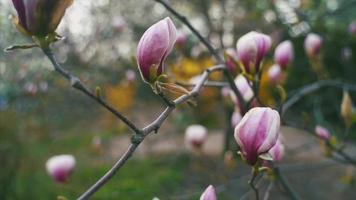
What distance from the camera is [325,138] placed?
1225mm

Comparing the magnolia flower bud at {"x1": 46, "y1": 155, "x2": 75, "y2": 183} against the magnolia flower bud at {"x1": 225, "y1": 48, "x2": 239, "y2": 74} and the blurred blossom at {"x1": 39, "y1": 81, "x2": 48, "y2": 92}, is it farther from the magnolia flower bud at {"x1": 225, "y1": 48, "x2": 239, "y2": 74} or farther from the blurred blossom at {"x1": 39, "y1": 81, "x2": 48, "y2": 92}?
the blurred blossom at {"x1": 39, "y1": 81, "x2": 48, "y2": 92}

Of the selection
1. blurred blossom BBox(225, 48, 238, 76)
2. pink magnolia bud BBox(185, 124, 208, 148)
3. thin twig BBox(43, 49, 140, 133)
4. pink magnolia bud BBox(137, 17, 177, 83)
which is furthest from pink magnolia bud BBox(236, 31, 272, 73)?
pink magnolia bud BBox(185, 124, 208, 148)

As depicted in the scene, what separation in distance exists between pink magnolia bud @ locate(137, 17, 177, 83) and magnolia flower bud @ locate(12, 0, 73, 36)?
0.40 ft

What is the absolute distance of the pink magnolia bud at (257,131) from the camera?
0.64 m

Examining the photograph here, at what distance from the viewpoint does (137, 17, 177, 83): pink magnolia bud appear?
2.13 feet

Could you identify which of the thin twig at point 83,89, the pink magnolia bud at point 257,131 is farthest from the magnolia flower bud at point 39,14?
the pink magnolia bud at point 257,131

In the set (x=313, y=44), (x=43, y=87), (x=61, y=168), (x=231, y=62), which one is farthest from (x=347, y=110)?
(x=43, y=87)

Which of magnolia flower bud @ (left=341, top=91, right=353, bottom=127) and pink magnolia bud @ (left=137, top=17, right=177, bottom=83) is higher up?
pink magnolia bud @ (left=137, top=17, right=177, bottom=83)

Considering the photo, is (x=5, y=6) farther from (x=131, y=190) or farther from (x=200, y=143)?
(x=200, y=143)

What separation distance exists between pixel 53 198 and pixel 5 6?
1.71m

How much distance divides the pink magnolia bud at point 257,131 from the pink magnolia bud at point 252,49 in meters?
0.24

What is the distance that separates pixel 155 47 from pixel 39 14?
17 cm

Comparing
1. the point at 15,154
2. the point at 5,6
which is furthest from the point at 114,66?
the point at 15,154

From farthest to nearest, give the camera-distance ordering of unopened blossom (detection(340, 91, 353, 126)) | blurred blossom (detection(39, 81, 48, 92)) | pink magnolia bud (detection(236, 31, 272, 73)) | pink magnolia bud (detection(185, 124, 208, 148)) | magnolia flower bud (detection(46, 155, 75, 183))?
blurred blossom (detection(39, 81, 48, 92)) → pink magnolia bud (detection(185, 124, 208, 148)) → magnolia flower bud (detection(46, 155, 75, 183)) → unopened blossom (detection(340, 91, 353, 126)) → pink magnolia bud (detection(236, 31, 272, 73))
